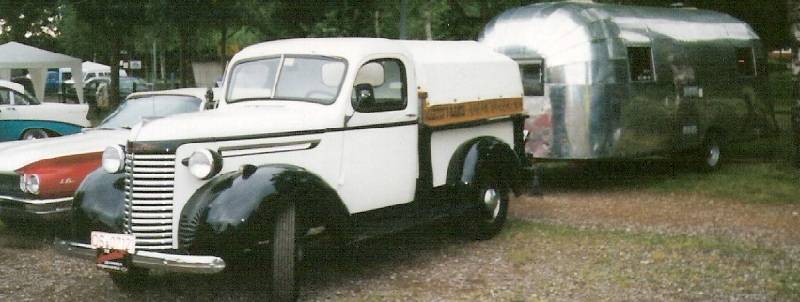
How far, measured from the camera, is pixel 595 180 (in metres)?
15.1

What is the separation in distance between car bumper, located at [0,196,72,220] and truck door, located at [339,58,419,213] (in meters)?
3.11

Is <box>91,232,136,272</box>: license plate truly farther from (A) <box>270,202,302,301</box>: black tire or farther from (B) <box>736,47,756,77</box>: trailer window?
(B) <box>736,47,756,77</box>: trailer window

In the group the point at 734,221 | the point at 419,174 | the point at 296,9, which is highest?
the point at 296,9

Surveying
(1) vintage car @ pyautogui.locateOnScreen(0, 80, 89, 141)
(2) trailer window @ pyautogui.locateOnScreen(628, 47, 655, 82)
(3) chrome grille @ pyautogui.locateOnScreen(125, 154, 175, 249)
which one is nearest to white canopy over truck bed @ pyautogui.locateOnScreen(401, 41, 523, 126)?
(3) chrome grille @ pyautogui.locateOnScreen(125, 154, 175, 249)

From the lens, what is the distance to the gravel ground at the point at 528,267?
7.60m

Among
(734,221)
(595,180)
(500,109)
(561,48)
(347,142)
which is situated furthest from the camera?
(595,180)

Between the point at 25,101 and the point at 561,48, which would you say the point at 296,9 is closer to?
the point at 25,101

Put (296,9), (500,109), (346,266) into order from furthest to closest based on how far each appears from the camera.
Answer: (296,9) → (500,109) → (346,266)

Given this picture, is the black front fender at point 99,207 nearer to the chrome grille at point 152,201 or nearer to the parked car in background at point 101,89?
the chrome grille at point 152,201

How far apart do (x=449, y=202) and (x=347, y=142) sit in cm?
177

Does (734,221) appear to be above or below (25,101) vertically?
below

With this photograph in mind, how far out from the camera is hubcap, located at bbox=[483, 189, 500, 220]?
9.70 metres

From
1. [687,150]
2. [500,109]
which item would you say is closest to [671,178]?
[687,150]

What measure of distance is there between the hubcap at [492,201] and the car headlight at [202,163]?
12.4 feet
